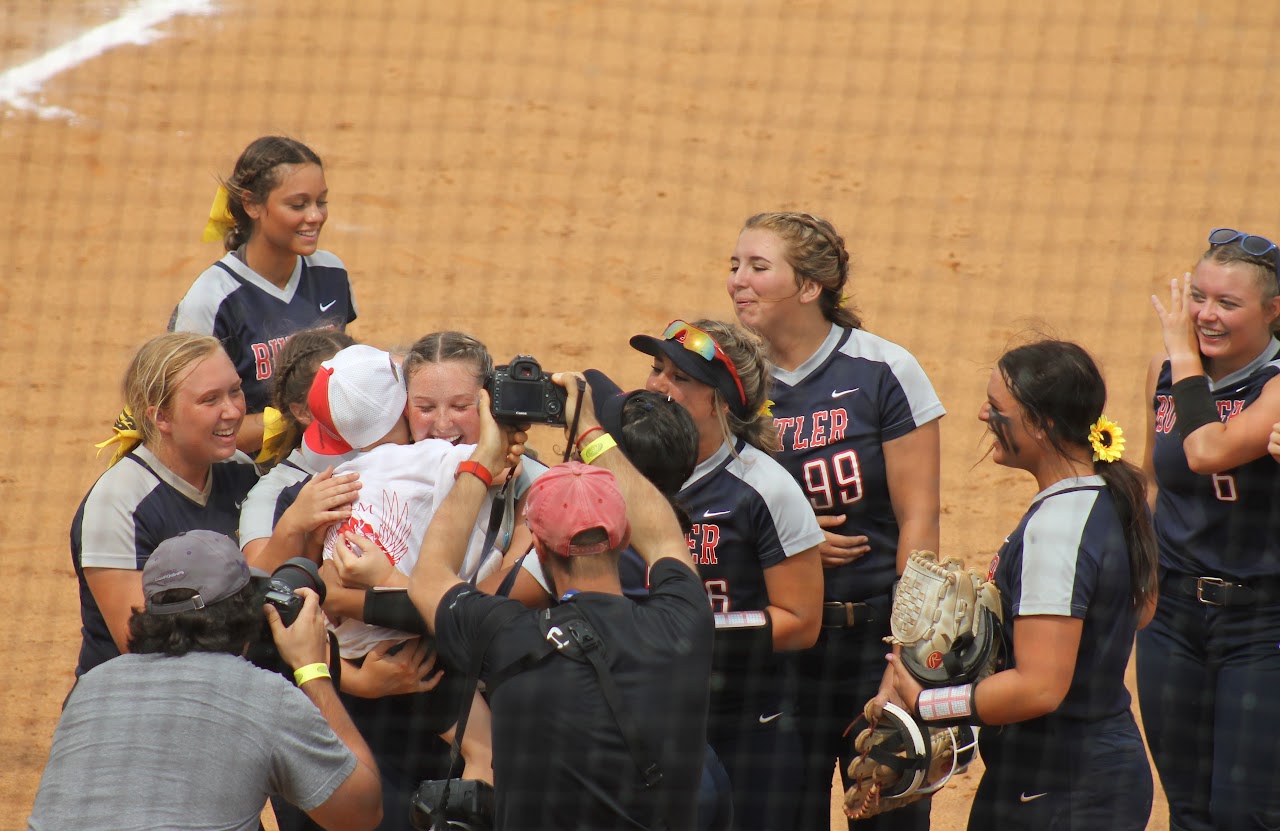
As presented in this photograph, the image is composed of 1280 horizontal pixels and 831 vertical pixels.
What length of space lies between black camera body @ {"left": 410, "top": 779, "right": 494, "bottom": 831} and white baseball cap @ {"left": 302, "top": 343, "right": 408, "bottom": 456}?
0.81 metres

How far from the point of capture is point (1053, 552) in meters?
3.06

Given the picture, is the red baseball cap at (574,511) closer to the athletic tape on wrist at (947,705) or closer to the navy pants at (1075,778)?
the athletic tape on wrist at (947,705)

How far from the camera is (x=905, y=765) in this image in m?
3.24

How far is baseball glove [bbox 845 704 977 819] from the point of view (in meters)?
3.23

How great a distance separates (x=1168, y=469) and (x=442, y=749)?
7.05 feet

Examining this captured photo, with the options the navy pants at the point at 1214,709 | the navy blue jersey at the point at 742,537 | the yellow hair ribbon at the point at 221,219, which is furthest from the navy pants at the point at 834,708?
the yellow hair ribbon at the point at 221,219

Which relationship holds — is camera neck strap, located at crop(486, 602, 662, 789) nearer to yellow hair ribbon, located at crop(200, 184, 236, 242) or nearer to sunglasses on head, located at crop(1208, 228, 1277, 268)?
sunglasses on head, located at crop(1208, 228, 1277, 268)

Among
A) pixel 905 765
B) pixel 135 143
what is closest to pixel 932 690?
pixel 905 765

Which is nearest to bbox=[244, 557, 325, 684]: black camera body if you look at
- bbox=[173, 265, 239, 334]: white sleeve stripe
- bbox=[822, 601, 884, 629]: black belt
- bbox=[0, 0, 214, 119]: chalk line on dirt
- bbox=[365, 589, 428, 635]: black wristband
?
bbox=[365, 589, 428, 635]: black wristband

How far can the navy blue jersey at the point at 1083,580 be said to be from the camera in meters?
3.04

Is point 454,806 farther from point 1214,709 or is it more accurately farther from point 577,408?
point 1214,709

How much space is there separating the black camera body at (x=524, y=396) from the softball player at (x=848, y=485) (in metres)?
0.92

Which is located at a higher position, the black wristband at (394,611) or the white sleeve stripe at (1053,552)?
the white sleeve stripe at (1053,552)

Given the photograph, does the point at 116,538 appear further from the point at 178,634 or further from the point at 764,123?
the point at 764,123
